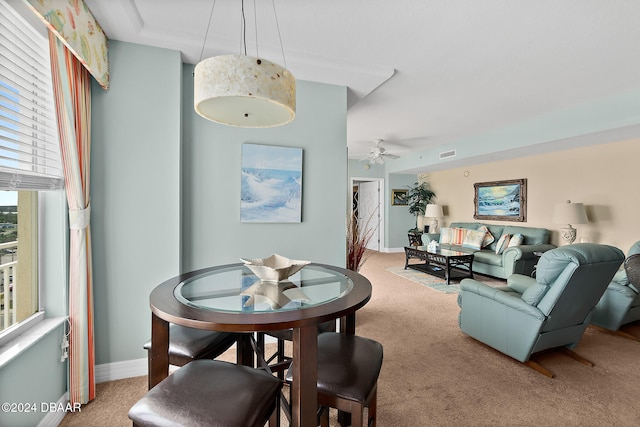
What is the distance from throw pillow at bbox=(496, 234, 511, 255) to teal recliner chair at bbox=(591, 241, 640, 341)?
204 centimetres

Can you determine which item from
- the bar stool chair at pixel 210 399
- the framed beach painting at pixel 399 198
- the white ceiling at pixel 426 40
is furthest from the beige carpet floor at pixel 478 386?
the framed beach painting at pixel 399 198

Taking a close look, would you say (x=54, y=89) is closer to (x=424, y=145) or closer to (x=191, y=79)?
(x=191, y=79)

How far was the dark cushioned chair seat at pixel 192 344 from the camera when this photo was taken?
1473 millimetres

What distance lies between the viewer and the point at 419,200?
293 inches

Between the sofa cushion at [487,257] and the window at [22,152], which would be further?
the sofa cushion at [487,257]

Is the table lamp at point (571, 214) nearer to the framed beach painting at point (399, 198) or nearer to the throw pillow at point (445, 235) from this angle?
the throw pillow at point (445, 235)

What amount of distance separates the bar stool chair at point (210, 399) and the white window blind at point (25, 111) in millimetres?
1176

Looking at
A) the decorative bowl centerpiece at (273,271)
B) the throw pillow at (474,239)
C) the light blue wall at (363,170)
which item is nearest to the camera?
the decorative bowl centerpiece at (273,271)

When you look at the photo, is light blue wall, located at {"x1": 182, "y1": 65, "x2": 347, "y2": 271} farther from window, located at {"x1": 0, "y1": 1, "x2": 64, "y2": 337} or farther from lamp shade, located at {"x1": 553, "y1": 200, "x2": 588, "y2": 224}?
lamp shade, located at {"x1": 553, "y1": 200, "x2": 588, "y2": 224}

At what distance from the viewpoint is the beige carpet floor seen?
176cm

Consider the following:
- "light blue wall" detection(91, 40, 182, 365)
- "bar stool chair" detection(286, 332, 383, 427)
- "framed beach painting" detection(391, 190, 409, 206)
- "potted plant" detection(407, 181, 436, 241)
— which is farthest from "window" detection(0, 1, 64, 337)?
"framed beach painting" detection(391, 190, 409, 206)

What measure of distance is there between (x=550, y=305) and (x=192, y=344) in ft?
7.55

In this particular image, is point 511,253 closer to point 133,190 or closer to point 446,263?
point 446,263

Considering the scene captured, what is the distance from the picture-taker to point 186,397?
1032mm
